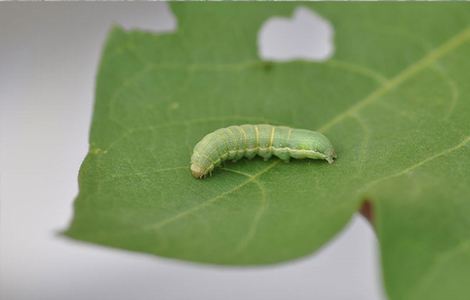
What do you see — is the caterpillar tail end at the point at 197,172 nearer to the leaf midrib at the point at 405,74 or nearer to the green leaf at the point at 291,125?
the green leaf at the point at 291,125

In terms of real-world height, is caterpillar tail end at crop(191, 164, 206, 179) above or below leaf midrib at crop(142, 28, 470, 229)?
below

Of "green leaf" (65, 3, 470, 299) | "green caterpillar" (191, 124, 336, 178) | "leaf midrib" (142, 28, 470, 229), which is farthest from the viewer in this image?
"leaf midrib" (142, 28, 470, 229)

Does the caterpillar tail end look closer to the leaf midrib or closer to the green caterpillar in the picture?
the green caterpillar

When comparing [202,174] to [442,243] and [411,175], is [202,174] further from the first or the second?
[442,243]

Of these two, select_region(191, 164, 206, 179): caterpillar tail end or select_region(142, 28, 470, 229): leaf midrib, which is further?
select_region(142, 28, 470, 229): leaf midrib

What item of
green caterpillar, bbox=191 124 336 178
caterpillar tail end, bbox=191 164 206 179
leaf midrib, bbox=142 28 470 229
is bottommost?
caterpillar tail end, bbox=191 164 206 179

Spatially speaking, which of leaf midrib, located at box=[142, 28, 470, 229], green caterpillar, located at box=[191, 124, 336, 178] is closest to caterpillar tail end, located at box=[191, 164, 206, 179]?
green caterpillar, located at box=[191, 124, 336, 178]

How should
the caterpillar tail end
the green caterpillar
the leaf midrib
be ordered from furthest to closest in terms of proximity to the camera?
1. the leaf midrib
2. the green caterpillar
3. the caterpillar tail end

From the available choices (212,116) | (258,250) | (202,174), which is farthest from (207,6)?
(258,250)

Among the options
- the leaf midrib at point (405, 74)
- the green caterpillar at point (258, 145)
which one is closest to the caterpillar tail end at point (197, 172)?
the green caterpillar at point (258, 145)
